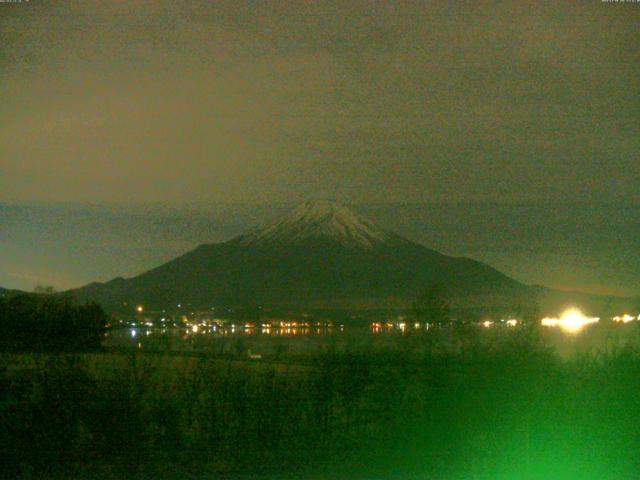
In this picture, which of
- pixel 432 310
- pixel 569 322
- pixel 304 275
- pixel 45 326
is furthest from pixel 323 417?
pixel 304 275

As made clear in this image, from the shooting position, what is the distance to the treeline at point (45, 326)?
683 inches

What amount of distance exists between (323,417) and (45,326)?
9824mm

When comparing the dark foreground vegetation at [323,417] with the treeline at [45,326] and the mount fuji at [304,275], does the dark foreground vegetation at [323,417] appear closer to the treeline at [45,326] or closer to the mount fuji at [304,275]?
the treeline at [45,326]

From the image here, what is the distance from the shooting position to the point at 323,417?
1271 cm

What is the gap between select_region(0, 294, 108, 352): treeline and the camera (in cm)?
1734

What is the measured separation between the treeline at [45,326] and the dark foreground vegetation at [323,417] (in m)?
3.42

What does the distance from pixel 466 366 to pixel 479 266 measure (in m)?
43.9

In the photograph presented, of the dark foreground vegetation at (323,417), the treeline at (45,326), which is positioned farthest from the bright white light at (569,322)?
the treeline at (45,326)

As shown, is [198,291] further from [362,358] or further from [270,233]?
[362,358]

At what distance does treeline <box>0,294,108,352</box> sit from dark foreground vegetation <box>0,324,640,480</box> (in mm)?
3415

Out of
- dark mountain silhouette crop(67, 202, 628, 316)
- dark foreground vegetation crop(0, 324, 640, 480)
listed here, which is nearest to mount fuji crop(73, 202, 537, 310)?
dark mountain silhouette crop(67, 202, 628, 316)

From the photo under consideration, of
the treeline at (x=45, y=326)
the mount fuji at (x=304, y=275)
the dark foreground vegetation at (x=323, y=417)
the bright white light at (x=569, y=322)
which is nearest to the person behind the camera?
the dark foreground vegetation at (x=323, y=417)

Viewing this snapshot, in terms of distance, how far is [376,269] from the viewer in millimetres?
62875

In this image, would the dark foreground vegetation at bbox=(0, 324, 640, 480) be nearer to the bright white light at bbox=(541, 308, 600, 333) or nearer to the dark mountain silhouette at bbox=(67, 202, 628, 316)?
the bright white light at bbox=(541, 308, 600, 333)
